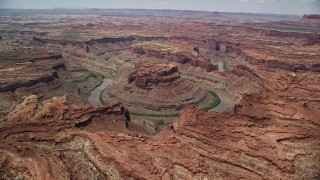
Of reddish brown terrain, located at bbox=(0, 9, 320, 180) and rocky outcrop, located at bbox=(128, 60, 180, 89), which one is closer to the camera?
reddish brown terrain, located at bbox=(0, 9, 320, 180)

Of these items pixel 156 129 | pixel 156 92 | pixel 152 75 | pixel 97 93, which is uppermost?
pixel 152 75

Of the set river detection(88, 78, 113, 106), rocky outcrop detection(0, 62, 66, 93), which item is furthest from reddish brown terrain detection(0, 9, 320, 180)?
river detection(88, 78, 113, 106)

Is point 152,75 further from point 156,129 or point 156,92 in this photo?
point 156,129

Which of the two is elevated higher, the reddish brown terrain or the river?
the reddish brown terrain

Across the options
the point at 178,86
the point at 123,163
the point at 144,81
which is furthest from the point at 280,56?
the point at 123,163

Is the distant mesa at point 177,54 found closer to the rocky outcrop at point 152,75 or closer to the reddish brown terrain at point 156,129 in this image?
the reddish brown terrain at point 156,129

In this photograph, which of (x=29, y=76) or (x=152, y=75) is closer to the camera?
(x=29, y=76)

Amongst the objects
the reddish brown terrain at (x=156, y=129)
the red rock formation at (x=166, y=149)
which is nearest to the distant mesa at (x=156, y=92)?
A: the reddish brown terrain at (x=156, y=129)

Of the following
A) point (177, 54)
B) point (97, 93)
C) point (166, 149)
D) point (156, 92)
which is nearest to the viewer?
point (166, 149)

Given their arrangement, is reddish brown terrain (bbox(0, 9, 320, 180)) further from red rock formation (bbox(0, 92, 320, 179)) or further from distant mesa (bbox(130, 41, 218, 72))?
distant mesa (bbox(130, 41, 218, 72))

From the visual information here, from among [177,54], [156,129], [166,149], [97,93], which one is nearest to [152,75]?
[97,93]

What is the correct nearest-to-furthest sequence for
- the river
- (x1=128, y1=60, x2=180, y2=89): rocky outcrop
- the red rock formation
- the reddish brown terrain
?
the red rock formation → the reddish brown terrain → (x1=128, y1=60, x2=180, y2=89): rocky outcrop → the river
